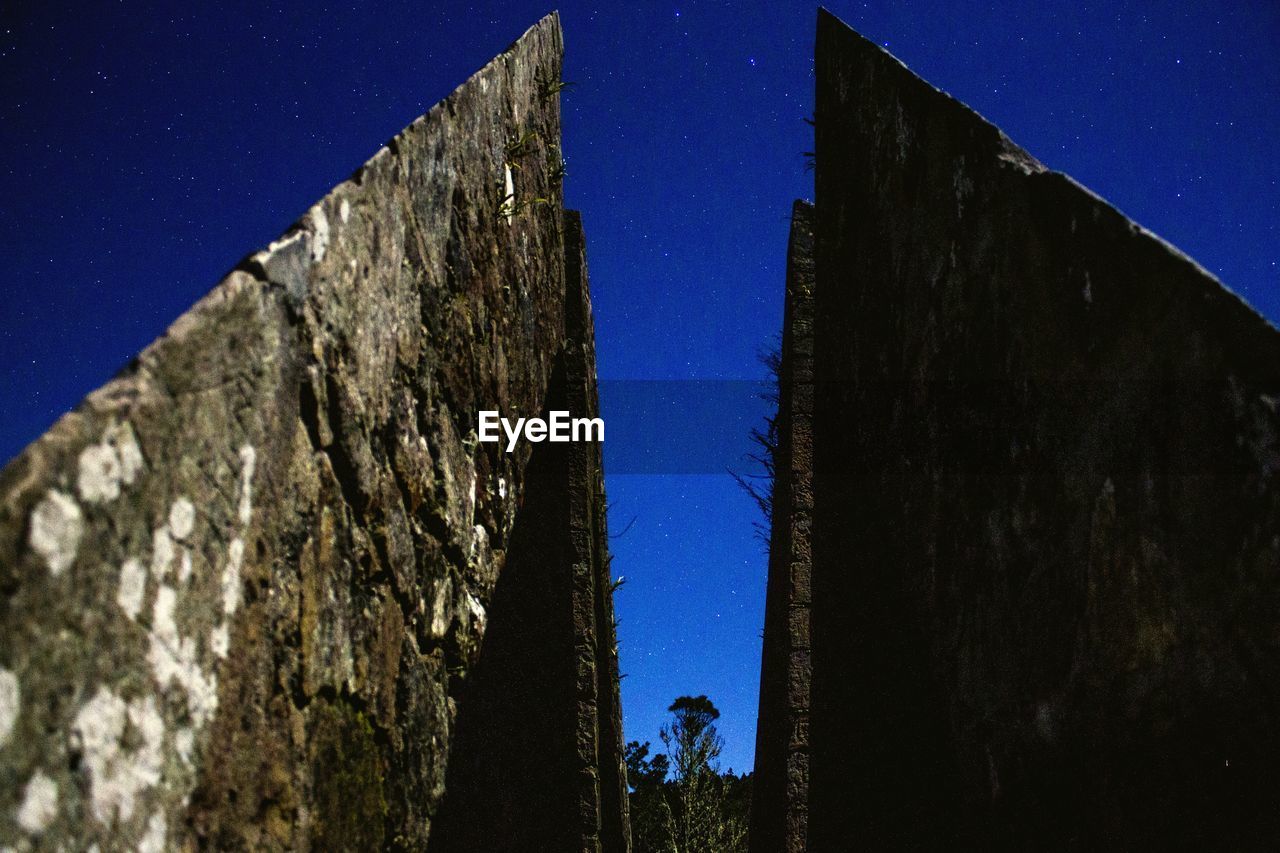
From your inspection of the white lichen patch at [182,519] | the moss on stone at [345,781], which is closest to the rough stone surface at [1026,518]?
the moss on stone at [345,781]

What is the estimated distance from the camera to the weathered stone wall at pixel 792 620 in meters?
3.49

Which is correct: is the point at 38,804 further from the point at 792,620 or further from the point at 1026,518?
the point at 792,620

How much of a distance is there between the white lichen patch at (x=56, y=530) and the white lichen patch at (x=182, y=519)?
0.73ft

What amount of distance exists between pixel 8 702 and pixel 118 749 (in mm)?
237

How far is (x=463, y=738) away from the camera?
318 centimetres

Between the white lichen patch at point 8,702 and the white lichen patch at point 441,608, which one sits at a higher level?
the white lichen patch at point 441,608

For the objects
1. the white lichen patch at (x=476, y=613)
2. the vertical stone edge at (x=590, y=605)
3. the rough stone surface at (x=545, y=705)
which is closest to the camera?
the white lichen patch at (x=476, y=613)

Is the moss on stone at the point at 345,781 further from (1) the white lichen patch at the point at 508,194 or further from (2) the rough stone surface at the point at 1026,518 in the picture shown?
(1) the white lichen patch at the point at 508,194

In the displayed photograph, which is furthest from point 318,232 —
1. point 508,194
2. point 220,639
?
point 508,194

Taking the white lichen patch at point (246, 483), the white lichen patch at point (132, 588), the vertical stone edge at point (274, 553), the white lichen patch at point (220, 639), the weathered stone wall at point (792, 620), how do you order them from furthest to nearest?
the weathered stone wall at point (792, 620), the white lichen patch at point (246, 483), the white lichen patch at point (220, 639), the white lichen patch at point (132, 588), the vertical stone edge at point (274, 553)

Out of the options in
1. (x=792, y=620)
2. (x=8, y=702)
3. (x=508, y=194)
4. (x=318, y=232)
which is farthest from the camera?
(x=508, y=194)

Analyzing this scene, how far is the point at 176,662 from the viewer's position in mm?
1445

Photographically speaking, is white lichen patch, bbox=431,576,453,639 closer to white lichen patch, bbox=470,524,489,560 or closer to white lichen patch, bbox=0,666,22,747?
white lichen patch, bbox=470,524,489,560

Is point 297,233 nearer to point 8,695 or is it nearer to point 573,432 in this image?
point 8,695
